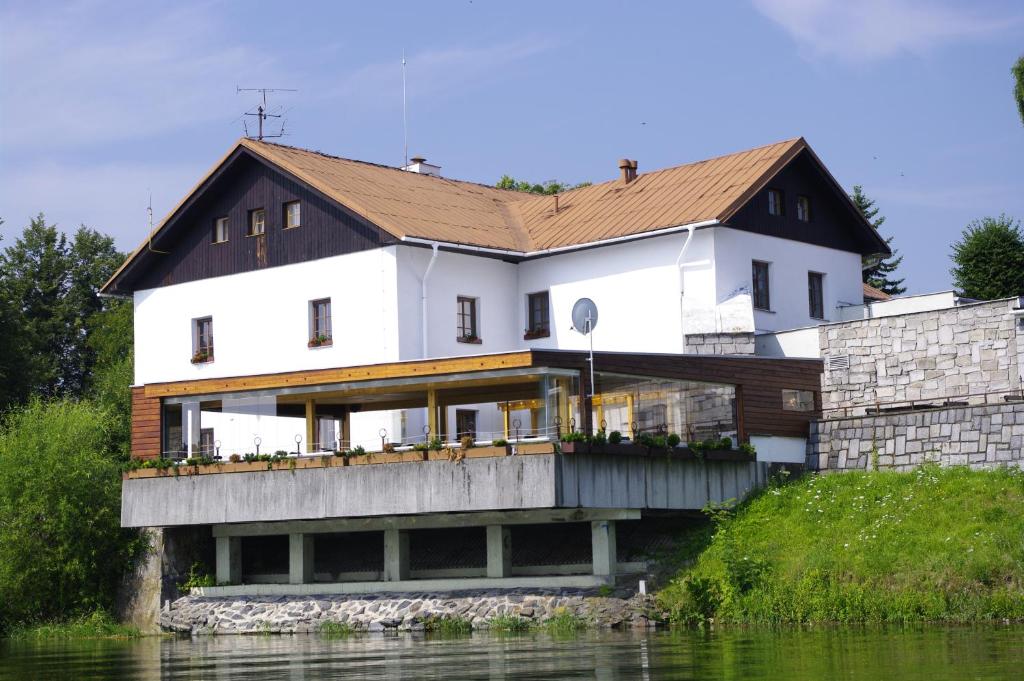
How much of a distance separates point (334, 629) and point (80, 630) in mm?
6950

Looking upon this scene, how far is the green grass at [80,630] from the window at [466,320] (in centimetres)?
1058

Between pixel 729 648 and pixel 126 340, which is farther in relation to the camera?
pixel 126 340

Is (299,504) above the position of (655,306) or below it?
below

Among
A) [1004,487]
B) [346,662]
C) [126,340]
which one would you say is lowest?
[346,662]

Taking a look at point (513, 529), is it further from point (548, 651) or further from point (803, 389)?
point (548, 651)

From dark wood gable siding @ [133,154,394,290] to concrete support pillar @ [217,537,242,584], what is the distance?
7.77 metres

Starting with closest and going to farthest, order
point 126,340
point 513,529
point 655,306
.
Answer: point 513,529, point 655,306, point 126,340

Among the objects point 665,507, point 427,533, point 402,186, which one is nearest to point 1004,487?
point 665,507

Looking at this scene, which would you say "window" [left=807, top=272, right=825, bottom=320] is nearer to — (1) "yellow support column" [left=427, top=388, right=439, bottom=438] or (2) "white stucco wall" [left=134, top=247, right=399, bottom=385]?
(2) "white stucco wall" [left=134, top=247, right=399, bottom=385]

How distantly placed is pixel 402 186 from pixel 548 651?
21.7 metres

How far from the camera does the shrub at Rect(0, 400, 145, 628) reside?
37.6 m

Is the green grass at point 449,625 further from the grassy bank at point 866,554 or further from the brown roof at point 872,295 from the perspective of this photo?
the brown roof at point 872,295

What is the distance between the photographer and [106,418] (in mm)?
46781

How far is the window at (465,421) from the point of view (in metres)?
32.3
